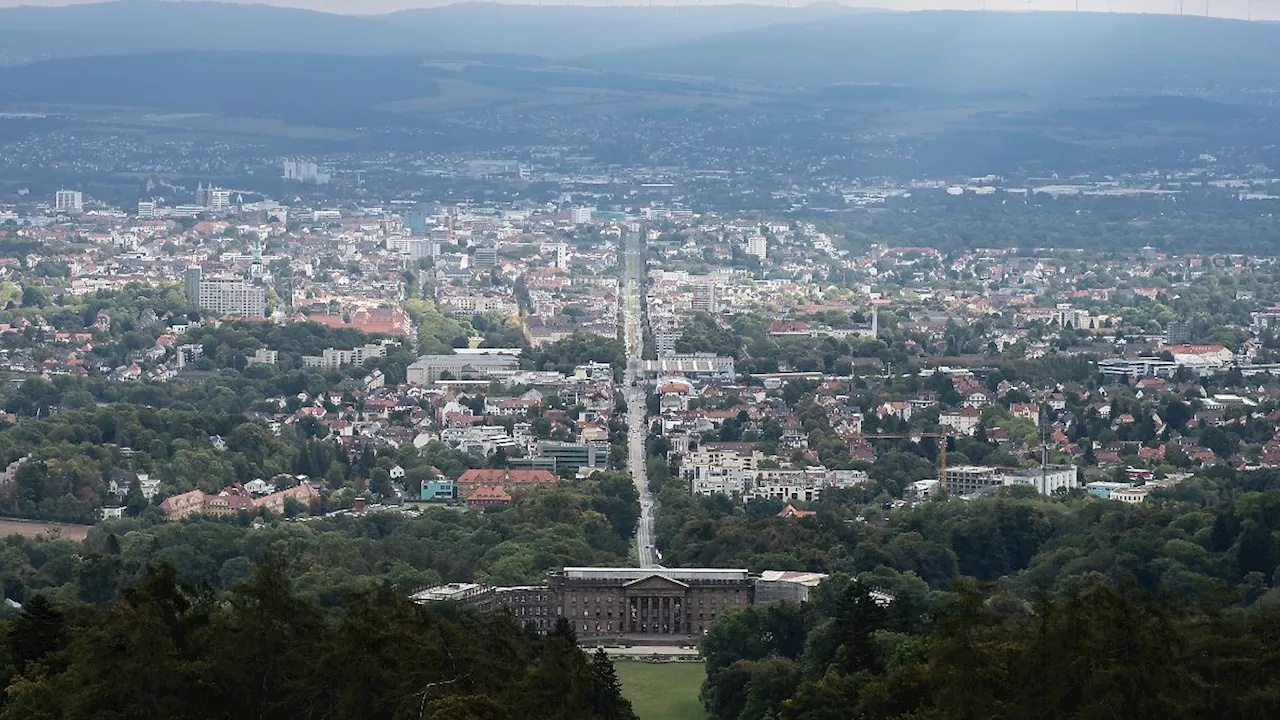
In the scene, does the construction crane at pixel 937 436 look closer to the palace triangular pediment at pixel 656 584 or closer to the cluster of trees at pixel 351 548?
the cluster of trees at pixel 351 548

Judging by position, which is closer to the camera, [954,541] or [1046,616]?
[1046,616]

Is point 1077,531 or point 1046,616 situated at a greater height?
point 1046,616

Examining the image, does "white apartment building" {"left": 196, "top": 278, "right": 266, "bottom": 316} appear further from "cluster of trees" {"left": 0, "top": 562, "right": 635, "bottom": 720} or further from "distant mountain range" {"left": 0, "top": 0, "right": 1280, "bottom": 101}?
"distant mountain range" {"left": 0, "top": 0, "right": 1280, "bottom": 101}

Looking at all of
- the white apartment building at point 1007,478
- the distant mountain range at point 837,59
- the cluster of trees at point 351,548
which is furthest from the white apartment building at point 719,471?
the distant mountain range at point 837,59

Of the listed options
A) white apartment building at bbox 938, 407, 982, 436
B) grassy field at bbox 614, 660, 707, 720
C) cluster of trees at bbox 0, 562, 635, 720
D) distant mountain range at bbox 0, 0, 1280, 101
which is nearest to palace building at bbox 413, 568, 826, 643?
grassy field at bbox 614, 660, 707, 720

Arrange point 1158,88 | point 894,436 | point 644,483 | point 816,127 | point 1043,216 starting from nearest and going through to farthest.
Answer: point 644,483
point 894,436
point 1043,216
point 816,127
point 1158,88

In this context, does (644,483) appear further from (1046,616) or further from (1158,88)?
(1158,88)

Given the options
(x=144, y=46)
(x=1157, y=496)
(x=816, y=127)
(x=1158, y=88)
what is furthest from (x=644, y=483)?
(x=144, y=46)
